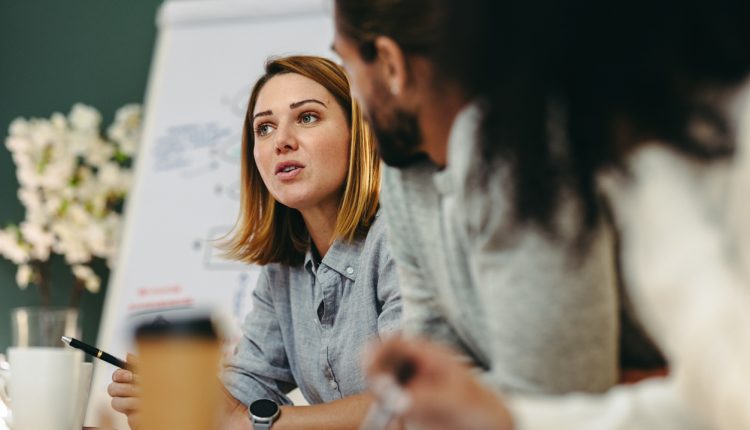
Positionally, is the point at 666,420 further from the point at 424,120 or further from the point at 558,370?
the point at 424,120

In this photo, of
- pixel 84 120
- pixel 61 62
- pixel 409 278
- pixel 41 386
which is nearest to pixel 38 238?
pixel 84 120

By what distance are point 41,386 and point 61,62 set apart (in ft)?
7.24

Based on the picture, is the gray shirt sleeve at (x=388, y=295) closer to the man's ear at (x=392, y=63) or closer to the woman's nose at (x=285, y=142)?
the woman's nose at (x=285, y=142)

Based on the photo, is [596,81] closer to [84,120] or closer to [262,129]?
[262,129]

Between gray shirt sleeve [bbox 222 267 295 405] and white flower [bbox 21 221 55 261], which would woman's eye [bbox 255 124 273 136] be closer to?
gray shirt sleeve [bbox 222 267 295 405]

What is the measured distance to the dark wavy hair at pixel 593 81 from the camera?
567 millimetres

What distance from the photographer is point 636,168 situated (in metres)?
0.55

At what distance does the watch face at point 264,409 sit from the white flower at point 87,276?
1.41m

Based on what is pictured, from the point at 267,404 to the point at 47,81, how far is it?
207cm

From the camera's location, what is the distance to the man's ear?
2.28 feet

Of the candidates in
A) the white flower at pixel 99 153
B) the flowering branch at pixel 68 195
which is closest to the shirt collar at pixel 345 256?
the flowering branch at pixel 68 195

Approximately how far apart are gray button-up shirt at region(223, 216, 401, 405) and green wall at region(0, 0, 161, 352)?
61.4 inches

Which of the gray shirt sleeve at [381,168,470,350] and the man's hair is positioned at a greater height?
the man's hair

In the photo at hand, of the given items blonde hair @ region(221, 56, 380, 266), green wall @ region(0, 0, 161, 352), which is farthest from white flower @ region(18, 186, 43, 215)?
blonde hair @ region(221, 56, 380, 266)
